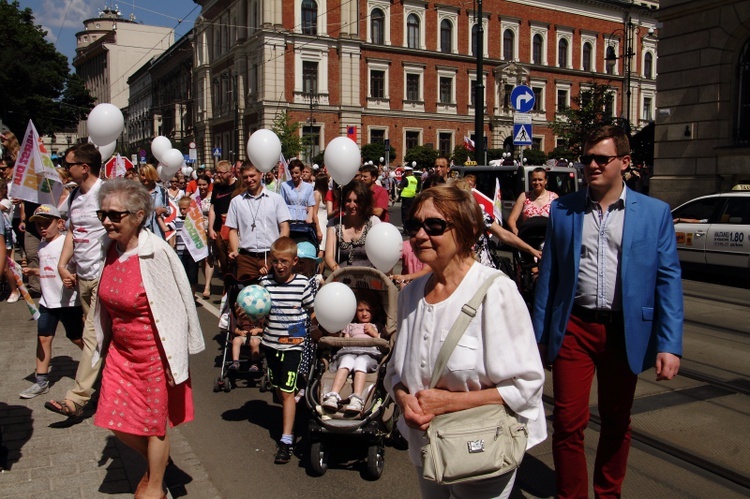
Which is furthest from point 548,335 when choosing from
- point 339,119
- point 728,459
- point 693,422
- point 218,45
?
point 218,45

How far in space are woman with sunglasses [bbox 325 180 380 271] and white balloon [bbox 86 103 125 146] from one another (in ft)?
9.37

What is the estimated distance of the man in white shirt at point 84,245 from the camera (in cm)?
553

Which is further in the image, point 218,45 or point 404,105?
point 218,45

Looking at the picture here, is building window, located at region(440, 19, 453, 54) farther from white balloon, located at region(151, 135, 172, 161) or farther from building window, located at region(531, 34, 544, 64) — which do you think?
white balloon, located at region(151, 135, 172, 161)

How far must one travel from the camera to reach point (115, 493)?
13.9 feet

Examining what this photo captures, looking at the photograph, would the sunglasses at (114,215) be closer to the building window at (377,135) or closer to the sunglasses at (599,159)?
the sunglasses at (599,159)

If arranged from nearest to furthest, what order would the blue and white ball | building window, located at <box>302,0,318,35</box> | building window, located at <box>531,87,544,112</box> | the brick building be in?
the blue and white ball
building window, located at <box>302,0,318,35</box>
the brick building
building window, located at <box>531,87,544,112</box>

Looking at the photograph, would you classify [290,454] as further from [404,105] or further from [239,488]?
[404,105]

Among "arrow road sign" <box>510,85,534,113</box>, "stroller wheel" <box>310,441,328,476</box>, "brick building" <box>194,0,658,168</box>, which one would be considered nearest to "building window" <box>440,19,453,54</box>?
"brick building" <box>194,0,658,168</box>

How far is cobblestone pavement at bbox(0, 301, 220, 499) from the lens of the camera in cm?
430

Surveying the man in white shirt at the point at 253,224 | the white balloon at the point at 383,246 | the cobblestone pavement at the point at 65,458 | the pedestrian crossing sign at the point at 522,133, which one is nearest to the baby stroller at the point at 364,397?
the white balloon at the point at 383,246

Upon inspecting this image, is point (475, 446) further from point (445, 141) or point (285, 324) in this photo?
point (445, 141)

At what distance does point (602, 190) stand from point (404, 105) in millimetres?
55809

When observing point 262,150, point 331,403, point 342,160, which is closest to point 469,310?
point 331,403
